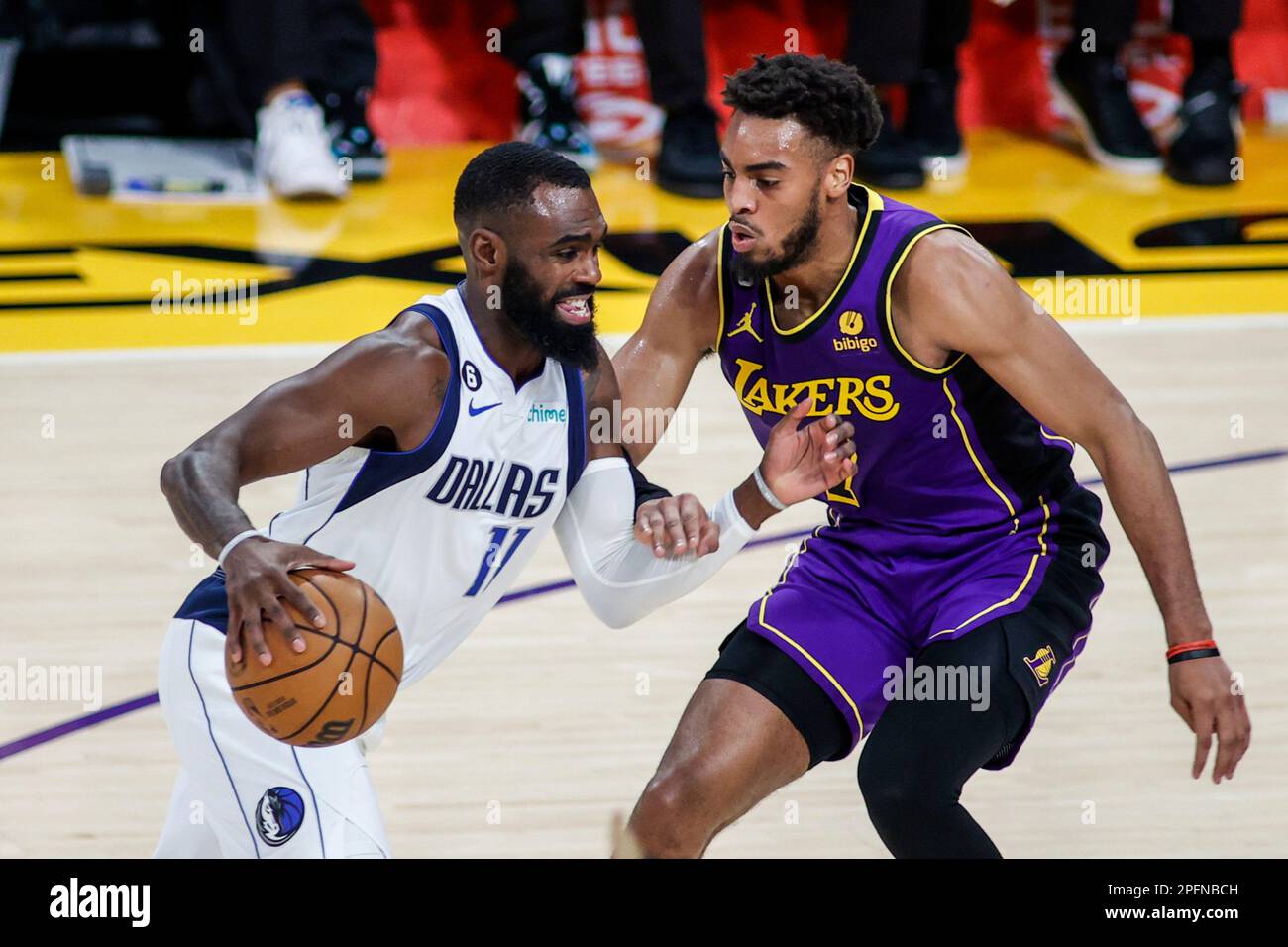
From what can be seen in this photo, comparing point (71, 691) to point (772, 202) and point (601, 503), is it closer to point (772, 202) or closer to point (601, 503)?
point (601, 503)

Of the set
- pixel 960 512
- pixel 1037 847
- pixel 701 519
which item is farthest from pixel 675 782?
pixel 1037 847

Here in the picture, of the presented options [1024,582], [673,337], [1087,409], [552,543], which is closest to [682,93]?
[552,543]

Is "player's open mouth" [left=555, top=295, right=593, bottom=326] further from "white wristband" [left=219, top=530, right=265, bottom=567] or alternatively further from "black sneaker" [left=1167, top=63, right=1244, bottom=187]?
"black sneaker" [left=1167, top=63, right=1244, bottom=187]

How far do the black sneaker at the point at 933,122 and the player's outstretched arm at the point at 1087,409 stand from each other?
6.63m

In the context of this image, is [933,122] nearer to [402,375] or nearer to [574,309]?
[574,309]

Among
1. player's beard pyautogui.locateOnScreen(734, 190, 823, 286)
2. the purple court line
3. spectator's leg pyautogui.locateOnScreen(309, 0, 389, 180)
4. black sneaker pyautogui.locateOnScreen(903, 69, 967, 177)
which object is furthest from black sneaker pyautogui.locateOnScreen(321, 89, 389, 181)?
player's beard pyautogui.locateOnScreen(734, 190, 823, 286)

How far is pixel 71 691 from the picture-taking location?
564cm

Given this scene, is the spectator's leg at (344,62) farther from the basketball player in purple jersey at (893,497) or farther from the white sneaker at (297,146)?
the basketball player in purple jersey at (893,497)

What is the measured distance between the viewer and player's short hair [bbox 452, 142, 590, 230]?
4.04 meters

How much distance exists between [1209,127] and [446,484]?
7.80 meters

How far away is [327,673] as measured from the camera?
3.52m

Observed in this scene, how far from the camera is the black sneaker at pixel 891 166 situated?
34.1 feet

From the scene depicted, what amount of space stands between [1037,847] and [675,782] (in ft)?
4.13

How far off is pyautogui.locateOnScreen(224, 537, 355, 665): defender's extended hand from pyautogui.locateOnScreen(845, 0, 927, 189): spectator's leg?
23.9ft
